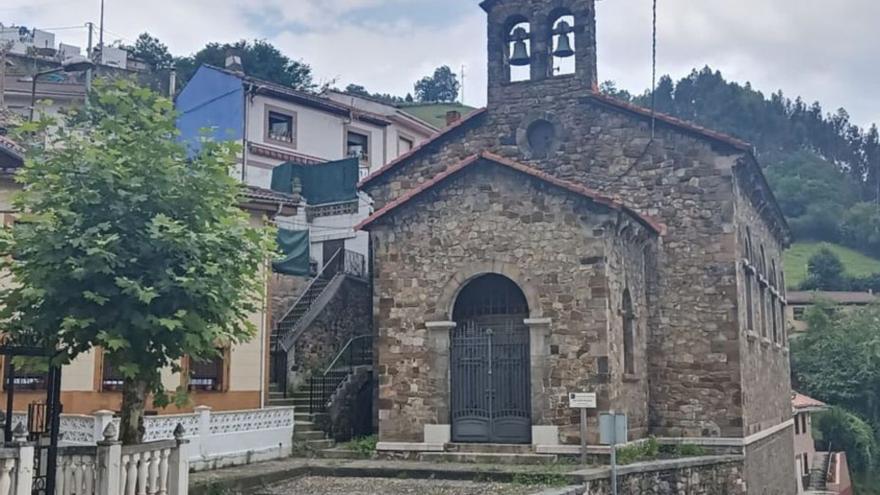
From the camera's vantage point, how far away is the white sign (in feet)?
49.5

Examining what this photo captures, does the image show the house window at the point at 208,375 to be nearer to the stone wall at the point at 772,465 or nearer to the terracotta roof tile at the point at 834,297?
the stone wall at the point at 772,465

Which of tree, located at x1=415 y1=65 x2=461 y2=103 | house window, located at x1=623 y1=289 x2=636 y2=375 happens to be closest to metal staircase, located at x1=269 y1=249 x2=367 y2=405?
house window, located at x1=623 y1=289 x2=636 y2=375

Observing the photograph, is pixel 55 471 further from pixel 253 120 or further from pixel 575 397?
pixel 253 120

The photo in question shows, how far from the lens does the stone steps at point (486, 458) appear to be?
15.4 metres

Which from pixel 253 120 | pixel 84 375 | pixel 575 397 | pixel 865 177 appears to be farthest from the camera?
pixel 865 177

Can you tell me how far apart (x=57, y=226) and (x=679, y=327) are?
1275 cm

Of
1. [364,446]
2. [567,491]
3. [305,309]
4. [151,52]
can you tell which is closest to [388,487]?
[567,491]

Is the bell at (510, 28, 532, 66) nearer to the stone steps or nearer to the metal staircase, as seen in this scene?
the metal staircase

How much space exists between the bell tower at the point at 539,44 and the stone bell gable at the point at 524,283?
3664 mm

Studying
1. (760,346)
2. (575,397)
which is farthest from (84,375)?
(760,346)

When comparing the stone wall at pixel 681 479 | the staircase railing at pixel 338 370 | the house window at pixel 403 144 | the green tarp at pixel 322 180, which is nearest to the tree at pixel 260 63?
the house window at pixel 403 144

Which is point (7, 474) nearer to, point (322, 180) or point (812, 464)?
point (322, 180)

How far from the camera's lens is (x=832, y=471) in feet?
119

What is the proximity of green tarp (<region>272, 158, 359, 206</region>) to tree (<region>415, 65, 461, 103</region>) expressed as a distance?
7741 cm
